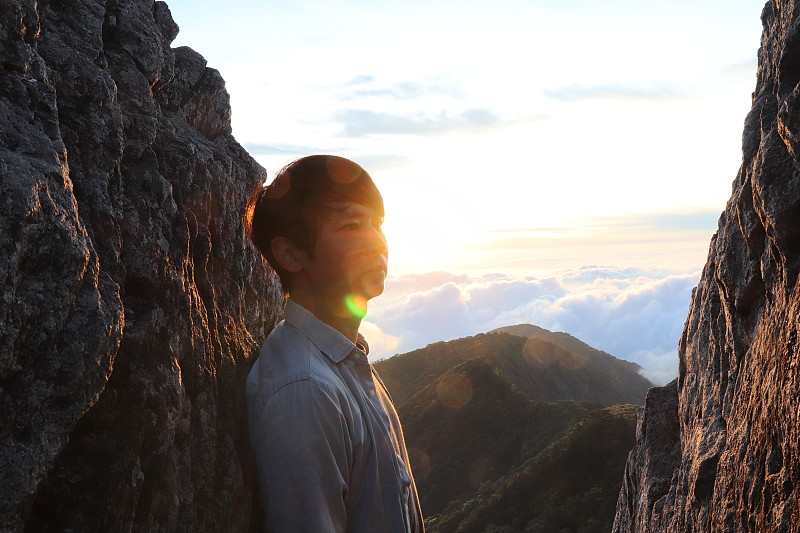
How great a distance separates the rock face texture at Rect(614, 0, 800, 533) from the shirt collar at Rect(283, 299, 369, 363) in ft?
12.4

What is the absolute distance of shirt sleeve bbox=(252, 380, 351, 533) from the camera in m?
3.55

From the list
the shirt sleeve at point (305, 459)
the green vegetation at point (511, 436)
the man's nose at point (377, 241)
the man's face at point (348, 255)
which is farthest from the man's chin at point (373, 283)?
the green vegetation at point (511, 436)

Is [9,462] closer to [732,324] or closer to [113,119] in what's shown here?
[113,119]

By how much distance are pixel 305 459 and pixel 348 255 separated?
4.72 ft

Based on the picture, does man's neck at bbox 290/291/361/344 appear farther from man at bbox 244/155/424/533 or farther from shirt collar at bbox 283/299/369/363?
shirt collar at bbox 283/299/369/363

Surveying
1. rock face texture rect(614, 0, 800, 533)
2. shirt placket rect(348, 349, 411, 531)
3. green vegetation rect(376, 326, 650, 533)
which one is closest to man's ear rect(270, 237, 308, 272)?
shirt placket rect(348, 349, 411, 531)

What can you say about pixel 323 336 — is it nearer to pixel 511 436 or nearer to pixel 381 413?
pixel 381 413

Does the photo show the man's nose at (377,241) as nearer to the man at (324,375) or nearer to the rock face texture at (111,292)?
the man at (324,375)

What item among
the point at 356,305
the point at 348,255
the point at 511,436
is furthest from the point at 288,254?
the point at 511,436

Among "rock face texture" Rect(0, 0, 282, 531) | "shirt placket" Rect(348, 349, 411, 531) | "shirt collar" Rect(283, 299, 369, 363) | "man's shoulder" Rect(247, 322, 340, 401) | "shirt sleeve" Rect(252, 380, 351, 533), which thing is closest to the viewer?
"rock face texture" Rect(0, 0, 282, 531)

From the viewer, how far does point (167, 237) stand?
3.77 meters

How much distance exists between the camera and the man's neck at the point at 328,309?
15.1ft

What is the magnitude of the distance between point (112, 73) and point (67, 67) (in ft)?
1.83

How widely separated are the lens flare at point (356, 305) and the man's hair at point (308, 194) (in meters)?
0.46
